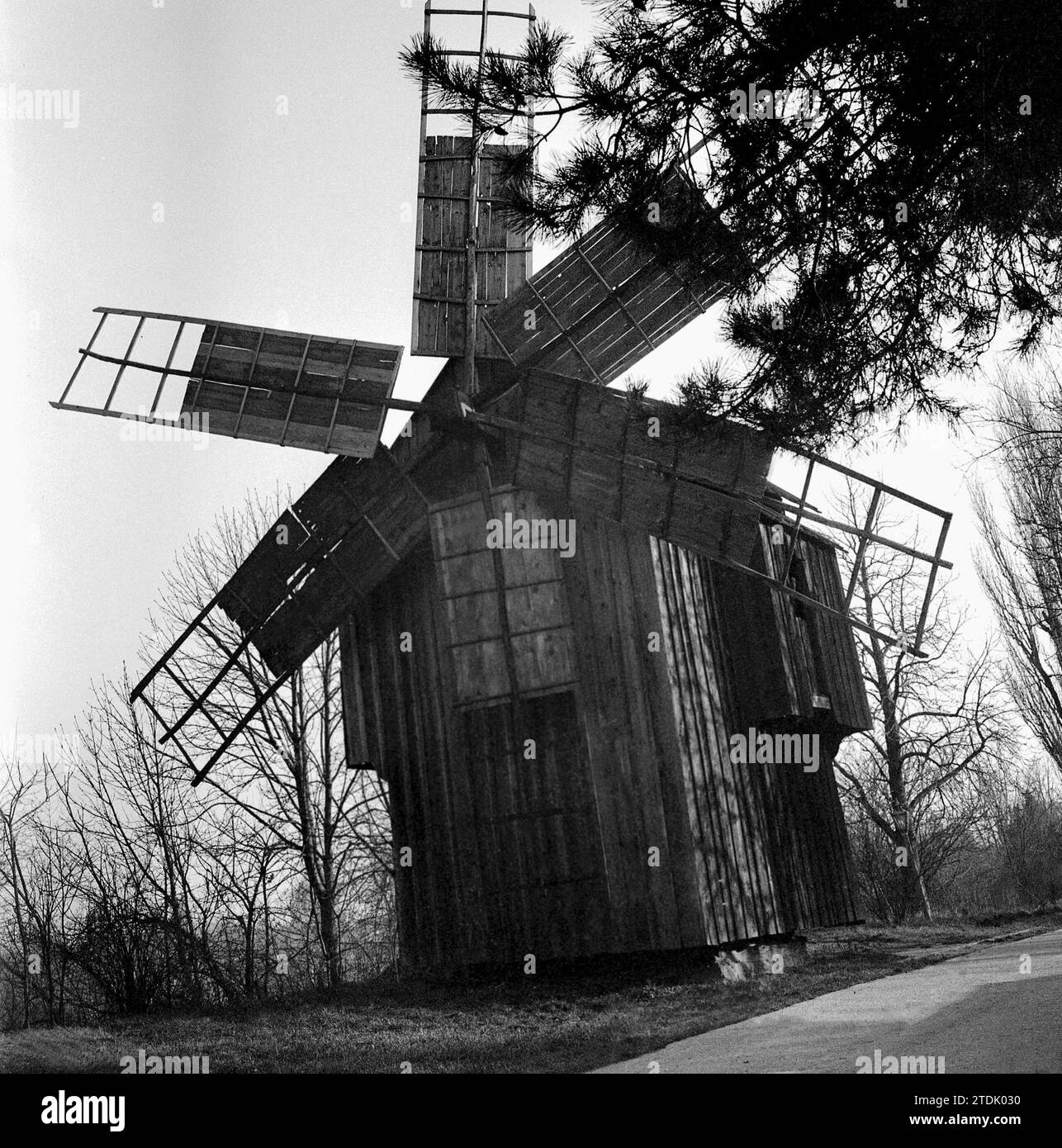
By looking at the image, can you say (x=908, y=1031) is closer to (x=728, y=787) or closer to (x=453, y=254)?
(x=728, y=787)

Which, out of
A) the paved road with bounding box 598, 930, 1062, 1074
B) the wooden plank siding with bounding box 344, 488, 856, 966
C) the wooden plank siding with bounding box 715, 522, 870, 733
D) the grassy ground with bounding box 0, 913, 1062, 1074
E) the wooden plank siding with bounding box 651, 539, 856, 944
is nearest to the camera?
the paved road with bounding box 598, 930, 1062, 1074

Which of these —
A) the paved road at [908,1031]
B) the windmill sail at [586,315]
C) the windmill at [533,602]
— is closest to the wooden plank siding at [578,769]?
the windmill at [533,602]

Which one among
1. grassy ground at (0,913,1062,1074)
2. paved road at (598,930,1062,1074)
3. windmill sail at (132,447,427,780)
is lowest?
paved road at (598,930,1062,1074)

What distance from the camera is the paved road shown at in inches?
241

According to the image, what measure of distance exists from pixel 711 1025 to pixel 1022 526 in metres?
18.9

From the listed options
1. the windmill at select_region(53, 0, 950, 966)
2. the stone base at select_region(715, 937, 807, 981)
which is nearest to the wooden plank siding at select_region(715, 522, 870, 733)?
the windmill at select_region(53, 0, 950, 966)

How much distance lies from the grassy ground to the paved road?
583 mm

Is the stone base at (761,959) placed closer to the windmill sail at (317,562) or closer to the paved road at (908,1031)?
the paved road at (908,1031)

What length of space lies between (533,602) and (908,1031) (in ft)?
20.6

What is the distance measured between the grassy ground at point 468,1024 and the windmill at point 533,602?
1.63ft

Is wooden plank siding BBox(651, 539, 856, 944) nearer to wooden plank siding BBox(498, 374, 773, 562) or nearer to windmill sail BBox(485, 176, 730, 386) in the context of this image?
wooden plank siding BBox(498, 374, 773, 562)

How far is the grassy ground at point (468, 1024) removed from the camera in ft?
27.4

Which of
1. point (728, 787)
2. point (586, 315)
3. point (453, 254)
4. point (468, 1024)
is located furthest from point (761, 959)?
point (453, 254)
